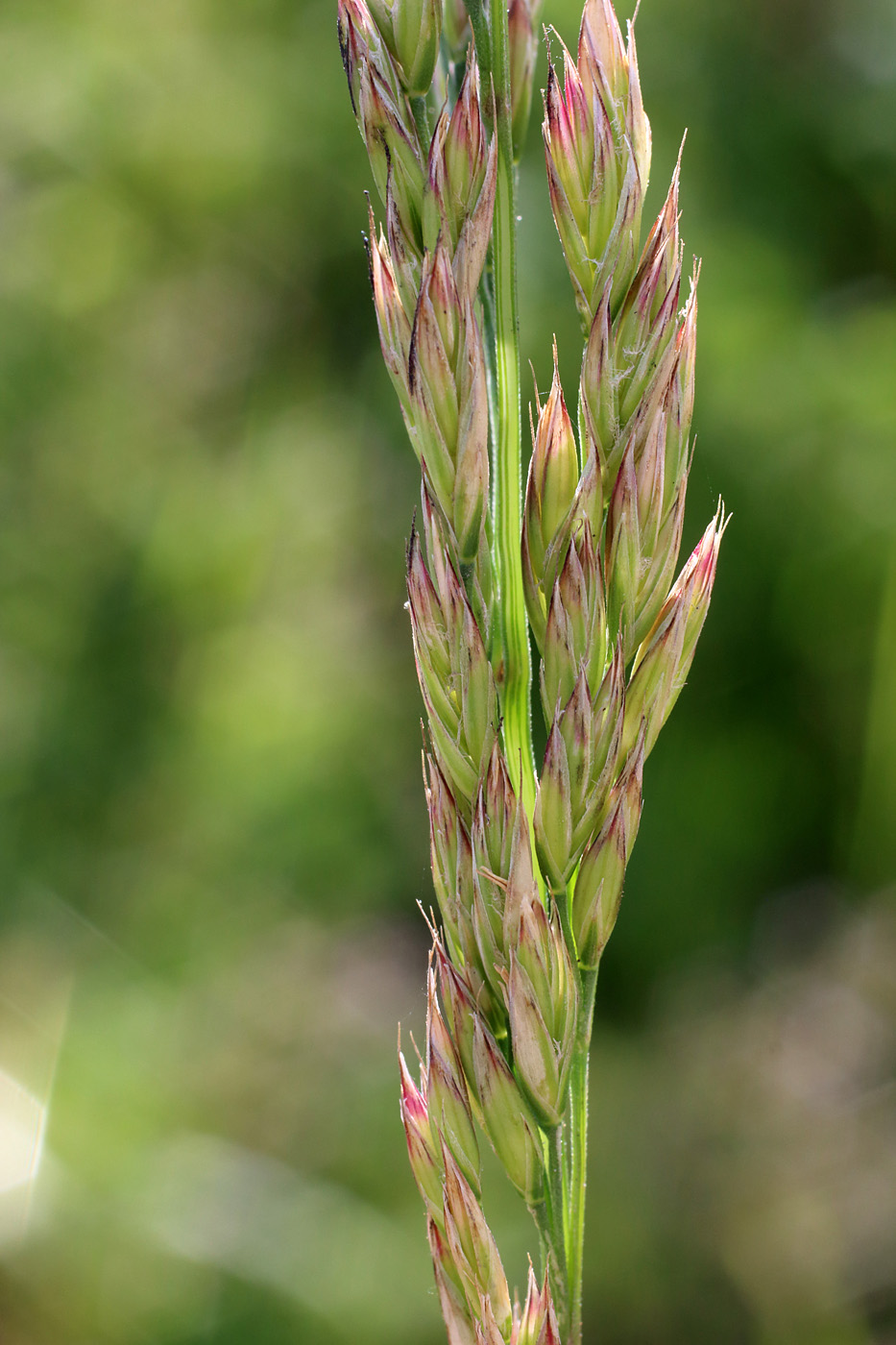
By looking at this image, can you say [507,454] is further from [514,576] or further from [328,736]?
[328,736]

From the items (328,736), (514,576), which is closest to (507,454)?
(514,576)

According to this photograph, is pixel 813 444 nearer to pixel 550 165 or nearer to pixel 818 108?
pixel 818 108

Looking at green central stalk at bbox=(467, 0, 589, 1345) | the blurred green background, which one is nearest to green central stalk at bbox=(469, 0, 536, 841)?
green central stalk at bbox=(467, 0, 589, 1345)

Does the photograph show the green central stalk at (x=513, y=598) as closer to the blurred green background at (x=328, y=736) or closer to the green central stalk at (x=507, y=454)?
the green central stalk at (x=507, y=454)

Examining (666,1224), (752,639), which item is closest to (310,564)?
(752,639)

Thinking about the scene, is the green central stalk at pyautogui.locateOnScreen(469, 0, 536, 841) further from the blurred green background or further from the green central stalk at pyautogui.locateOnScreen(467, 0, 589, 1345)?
the blurred green background

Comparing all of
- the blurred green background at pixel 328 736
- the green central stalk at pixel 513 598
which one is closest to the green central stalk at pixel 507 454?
the green central stalk at pixel 513 598

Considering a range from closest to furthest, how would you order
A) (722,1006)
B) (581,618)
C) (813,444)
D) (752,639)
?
(581,618)
(813,444)
(752,639)
(722,1006)
